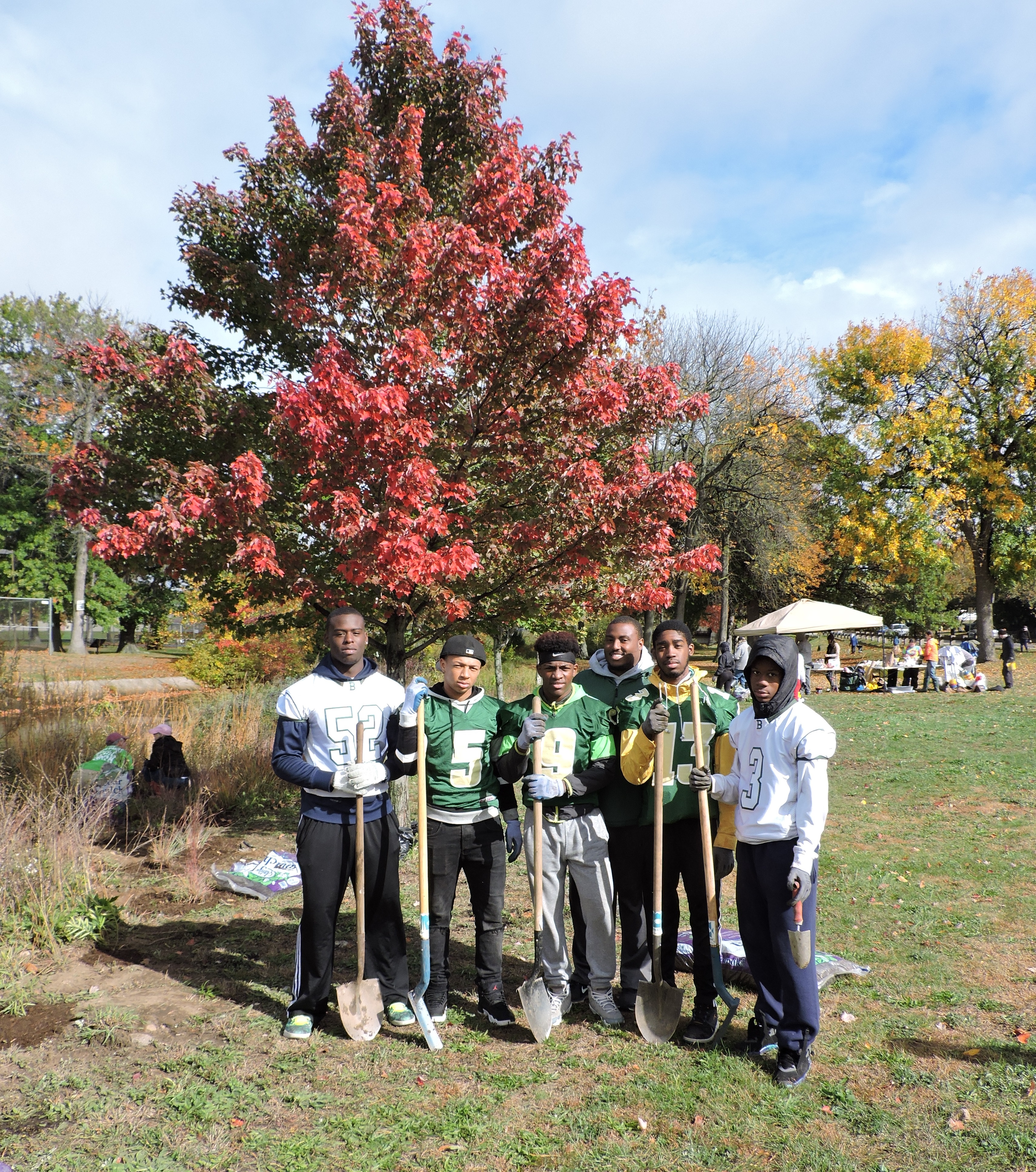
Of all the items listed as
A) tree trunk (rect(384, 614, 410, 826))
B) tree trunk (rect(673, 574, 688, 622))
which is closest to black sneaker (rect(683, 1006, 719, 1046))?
tree trunk (rect(384, 614, 410, 826))

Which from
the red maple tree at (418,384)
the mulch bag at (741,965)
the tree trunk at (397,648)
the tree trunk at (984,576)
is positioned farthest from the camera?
the tree trunk at (984,576)

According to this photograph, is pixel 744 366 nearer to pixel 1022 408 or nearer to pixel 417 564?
pixel 1022 408

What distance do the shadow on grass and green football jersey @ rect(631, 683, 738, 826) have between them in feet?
4.46

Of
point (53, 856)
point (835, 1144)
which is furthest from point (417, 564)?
point (835, 1144)

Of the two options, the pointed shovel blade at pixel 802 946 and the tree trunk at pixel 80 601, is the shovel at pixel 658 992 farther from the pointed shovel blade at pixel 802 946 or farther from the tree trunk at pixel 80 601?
the tree trunk at pixel 80 601

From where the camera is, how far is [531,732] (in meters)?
4.04

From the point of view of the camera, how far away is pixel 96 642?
1534 inches

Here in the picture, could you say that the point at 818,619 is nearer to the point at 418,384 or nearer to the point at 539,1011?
the point at 418,384

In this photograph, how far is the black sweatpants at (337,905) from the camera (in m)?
4.10

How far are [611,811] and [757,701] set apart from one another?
105cm

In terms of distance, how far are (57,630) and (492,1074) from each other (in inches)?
1487

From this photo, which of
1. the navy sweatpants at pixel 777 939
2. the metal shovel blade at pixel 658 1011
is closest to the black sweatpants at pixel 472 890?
the metal shovel blade at pixel 658 1011

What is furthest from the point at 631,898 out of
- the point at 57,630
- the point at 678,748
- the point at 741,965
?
the point at 57,630

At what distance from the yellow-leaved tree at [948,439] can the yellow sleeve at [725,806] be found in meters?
22.5
